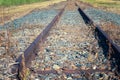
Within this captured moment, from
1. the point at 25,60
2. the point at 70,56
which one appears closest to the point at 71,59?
the point at 70,56

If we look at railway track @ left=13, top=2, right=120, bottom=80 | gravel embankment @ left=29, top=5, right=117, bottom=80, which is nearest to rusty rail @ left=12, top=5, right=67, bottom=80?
railway track @ left=13, top=2, right=120, bottom=80

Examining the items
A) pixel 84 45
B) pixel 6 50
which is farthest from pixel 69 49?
pixel 6 50

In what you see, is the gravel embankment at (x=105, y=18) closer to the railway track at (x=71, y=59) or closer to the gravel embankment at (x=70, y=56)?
the gravel embankment at (x=70, y=56)

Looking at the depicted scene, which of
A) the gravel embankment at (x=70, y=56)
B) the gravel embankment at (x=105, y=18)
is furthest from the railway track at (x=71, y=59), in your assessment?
the gravel embankment at (x=105, y=18)

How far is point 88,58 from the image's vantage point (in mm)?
6520

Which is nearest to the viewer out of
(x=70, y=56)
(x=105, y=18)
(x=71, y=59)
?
(x=71, y=59)

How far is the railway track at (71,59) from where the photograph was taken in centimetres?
545

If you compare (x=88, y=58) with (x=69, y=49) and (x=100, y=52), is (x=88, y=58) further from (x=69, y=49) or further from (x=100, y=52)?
(x=69, y=49)

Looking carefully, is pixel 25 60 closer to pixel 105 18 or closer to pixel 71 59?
pixel 71 59

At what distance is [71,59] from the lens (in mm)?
6527

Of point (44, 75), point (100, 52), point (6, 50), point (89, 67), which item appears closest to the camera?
point (44, 75)

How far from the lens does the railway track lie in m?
5.45

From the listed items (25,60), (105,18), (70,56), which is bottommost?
(105,18)

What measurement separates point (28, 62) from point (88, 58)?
4.54 ft
